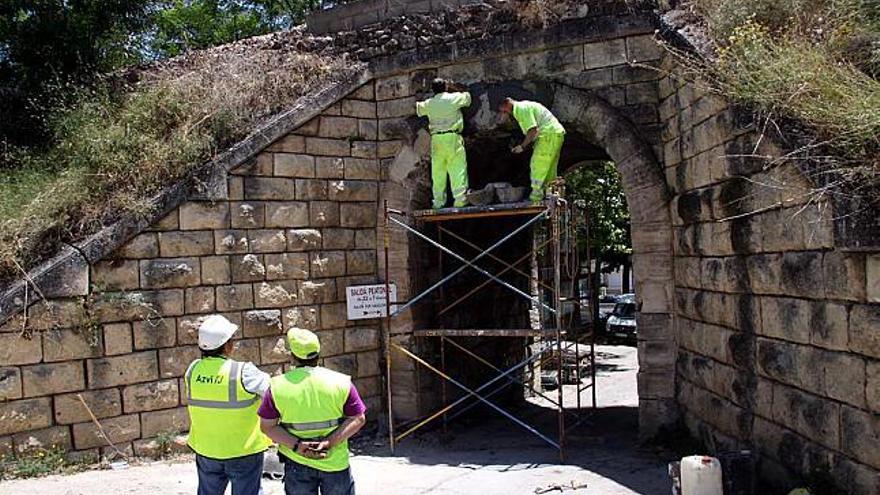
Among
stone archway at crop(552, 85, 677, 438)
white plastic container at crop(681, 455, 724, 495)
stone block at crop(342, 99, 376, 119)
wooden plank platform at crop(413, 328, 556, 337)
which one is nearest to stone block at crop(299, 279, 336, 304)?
wooden plank platform at crop(413, 328, 556, 337)

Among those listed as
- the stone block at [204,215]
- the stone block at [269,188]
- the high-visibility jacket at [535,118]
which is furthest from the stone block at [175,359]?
the high-visibility jacket at [535,118]

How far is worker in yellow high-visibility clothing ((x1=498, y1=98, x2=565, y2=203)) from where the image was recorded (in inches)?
313

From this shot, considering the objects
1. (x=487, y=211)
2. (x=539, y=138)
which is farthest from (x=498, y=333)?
(x=539, y=138)

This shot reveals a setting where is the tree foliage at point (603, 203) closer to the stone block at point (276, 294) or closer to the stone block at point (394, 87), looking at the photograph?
the stone block at point (394, 87)

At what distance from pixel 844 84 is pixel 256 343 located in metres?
5.87

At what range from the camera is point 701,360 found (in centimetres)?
703

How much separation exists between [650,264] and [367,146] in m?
3.43

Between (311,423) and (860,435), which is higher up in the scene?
(311,423)

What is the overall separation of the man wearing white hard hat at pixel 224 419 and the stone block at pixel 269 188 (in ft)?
12.7

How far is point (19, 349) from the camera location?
272 inches

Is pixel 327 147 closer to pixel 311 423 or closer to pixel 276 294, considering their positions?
pixel 276 294

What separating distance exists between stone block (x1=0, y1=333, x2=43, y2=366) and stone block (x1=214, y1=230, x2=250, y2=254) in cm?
187

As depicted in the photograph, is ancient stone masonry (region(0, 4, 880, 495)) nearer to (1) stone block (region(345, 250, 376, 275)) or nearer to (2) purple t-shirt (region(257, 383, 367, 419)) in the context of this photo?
(1) stone block (region(345, 250, 376, 275))

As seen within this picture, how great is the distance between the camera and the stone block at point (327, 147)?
8859 millimetres
